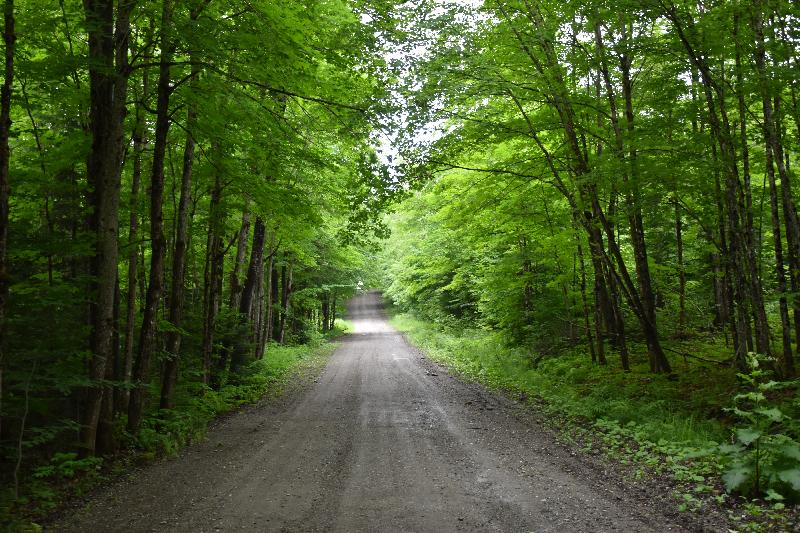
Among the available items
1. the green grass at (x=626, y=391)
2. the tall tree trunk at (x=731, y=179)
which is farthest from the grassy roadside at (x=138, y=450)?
the tall tree trunk at (x=731, y=179)

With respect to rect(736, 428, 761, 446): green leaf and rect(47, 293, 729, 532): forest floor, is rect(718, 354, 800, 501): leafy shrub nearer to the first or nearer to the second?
rect(736, 428, 761, 446): green leaf

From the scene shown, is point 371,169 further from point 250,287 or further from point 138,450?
point 250,287

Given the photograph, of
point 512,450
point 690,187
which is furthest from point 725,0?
point 512,450

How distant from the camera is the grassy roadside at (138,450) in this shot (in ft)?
19.2

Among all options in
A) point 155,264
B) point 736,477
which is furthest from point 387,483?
point 155,264

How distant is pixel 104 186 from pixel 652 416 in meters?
9.44

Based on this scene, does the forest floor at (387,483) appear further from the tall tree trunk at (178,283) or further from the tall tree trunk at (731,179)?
the tall tree trunk at (731,179)

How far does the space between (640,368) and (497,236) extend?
6.14m

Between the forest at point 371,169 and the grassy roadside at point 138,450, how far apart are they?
65 mm

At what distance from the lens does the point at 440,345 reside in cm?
2466

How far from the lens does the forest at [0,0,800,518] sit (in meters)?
6.93

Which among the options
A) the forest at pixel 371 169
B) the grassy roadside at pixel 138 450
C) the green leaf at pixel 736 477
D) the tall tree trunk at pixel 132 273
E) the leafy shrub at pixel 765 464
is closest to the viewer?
the leafy shrub at pixel 765 464

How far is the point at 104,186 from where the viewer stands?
761cm

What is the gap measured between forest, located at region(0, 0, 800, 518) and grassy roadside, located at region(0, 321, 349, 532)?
0.21ft
